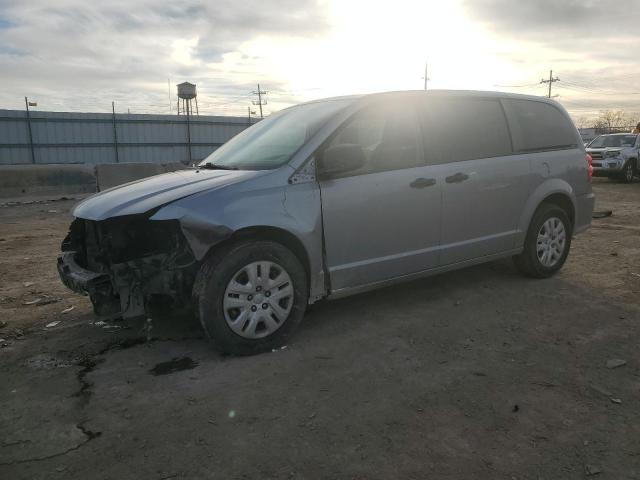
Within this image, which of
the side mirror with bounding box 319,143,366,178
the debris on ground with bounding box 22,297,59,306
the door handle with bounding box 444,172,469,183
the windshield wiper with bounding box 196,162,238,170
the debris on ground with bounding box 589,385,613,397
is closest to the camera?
the debris on ground with bounding box 589,385,613,397

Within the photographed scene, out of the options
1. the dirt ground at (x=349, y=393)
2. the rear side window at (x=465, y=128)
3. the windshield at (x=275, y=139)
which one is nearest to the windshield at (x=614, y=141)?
the dirt ground at (x=349, y=393)

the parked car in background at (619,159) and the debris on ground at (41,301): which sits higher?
the parked car in background at (619,159)

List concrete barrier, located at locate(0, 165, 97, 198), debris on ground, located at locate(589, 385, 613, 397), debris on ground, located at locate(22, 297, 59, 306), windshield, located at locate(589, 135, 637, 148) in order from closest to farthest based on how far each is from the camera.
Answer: debris on ground, located at locate(589, 385, 613, 397)
debris on ground, located at locate(22, 297, 59, 306)
concrete barrier, located at locate(0, 165, 97, 198)
windshield, located at locate(589, 135, 637, 148)

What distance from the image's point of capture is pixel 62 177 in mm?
12586

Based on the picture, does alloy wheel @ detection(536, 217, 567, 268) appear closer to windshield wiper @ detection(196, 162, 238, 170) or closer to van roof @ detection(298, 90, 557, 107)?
van roof @ detection(298, 90, 557, 107)

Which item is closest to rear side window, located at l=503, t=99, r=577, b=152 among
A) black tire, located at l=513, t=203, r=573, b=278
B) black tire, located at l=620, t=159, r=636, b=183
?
black tire, located at l=513, t=203, r=573, b=278

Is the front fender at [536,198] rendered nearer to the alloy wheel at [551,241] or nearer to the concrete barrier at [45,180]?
the alloy wheel at [551,241]

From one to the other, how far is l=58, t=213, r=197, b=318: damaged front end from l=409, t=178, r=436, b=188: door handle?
1878mm

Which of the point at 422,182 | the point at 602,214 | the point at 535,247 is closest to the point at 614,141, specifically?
the point at 602,214

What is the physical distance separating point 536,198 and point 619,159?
14705mm

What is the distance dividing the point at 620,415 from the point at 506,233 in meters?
2.44

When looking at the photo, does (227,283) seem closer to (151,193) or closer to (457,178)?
(151,193)

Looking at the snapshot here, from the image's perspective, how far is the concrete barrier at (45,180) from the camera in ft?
→ 39.4

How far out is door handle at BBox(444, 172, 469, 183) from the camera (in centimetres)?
450
